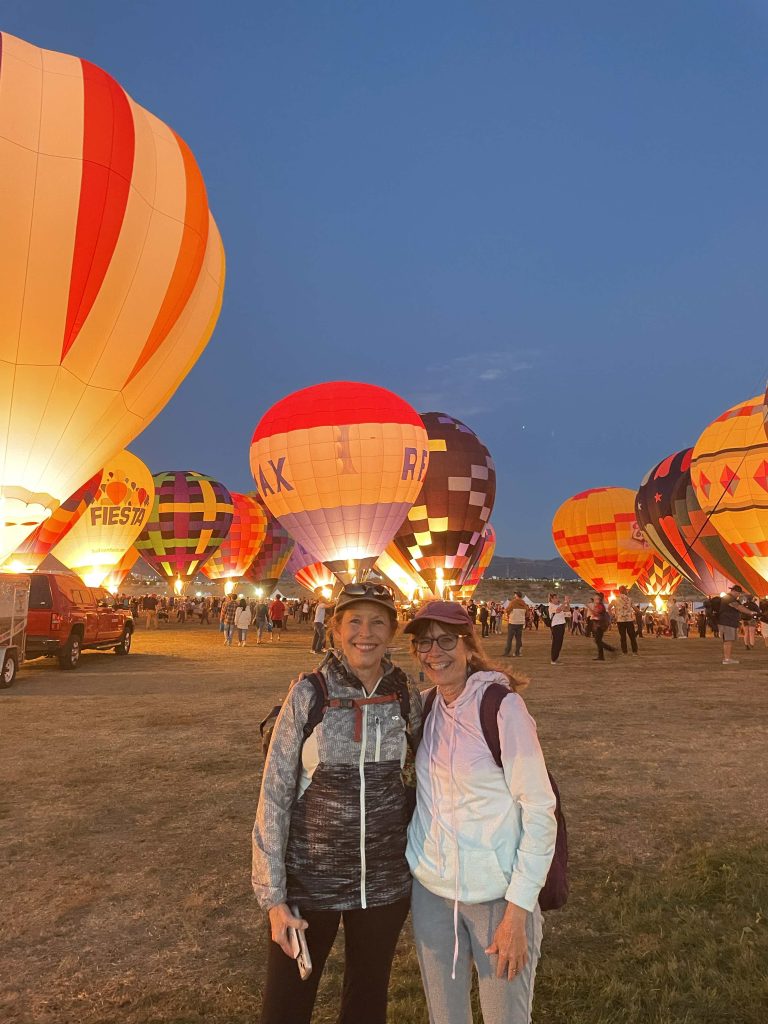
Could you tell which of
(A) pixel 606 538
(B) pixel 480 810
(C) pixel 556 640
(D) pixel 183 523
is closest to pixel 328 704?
(B) pixel 480 810

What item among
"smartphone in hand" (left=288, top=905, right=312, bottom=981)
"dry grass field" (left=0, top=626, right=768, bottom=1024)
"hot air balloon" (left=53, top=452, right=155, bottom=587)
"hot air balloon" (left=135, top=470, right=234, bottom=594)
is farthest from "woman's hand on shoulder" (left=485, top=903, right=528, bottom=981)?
"hot air balloon" (left=135, top=470, right=234, bottom=594)

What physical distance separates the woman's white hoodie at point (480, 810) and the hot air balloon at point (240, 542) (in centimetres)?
4775

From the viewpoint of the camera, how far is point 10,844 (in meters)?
4.53

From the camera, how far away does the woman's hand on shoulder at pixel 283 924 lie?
1.98 m

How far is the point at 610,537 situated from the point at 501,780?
3923 centimetres

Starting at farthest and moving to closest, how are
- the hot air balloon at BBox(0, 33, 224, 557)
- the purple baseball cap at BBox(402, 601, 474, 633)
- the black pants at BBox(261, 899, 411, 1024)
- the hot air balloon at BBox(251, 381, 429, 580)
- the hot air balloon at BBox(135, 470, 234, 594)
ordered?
the hot air balloon at BBox(135, 470, 234, 594)
the hot air balloon at BBox(251, 381, 429, 580)
the hot air balloon at BBox(0, 33, 224, 557)
the purple baseball cap at BBox(402, 601, 474, 633)
the black pants at BBox(261, 899, 411, 1024)

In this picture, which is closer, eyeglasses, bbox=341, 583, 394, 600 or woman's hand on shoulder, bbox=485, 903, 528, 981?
woman's hand on shoulder, bbox=485, 903, 528, 981

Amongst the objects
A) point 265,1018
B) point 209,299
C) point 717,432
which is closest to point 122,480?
point 209,299

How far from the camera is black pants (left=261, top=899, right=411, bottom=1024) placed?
205cm

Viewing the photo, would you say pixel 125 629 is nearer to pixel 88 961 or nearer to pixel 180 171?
pixel 180 171

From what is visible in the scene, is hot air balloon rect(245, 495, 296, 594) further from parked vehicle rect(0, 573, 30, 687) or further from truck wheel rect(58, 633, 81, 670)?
parked vehicle rect(0, 573, 30, 687)

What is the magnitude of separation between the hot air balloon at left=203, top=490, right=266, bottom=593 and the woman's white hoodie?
1880 inches

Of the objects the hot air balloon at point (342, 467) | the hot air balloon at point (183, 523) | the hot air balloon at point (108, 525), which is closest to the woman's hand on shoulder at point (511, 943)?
the hot air balloon at point (342, 467)

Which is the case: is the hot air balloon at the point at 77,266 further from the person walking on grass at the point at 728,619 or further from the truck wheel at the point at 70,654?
the person walking on grass at the point at 728,619
